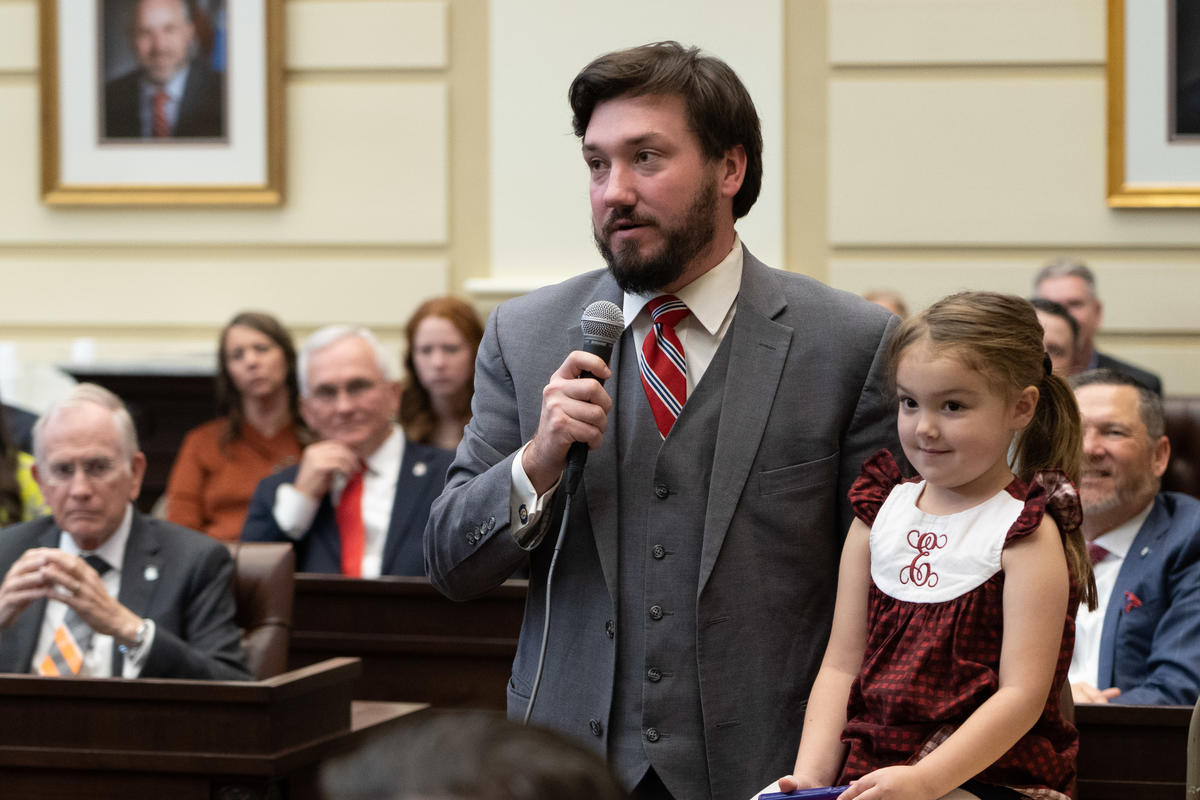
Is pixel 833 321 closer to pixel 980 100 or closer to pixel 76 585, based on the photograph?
pixel 76 585

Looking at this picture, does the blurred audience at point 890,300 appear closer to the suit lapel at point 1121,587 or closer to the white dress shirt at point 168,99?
the suit lapel at point 1121,587

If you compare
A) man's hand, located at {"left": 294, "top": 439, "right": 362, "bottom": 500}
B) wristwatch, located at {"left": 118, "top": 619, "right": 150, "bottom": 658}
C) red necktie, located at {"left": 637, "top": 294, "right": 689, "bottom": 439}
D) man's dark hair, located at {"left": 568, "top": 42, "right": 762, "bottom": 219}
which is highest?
man's dark hair, located at {"left": 568, "top": 42, "right": 762, "bottom": 219}

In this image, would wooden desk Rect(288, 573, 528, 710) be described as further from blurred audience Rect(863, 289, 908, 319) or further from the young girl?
Result: blurred audience Rect(863, 289, 908, 319)

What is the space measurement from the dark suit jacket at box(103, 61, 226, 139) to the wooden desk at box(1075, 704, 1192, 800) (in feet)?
14.2

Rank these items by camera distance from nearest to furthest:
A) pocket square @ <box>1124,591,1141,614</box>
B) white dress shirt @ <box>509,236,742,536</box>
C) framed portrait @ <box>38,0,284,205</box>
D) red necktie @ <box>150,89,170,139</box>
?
1. white dress shirt @ <box>509,236,742,536</box>
2. pocket square @ <box>1124,591,1141,614</box>
3. framed portrait @ <box>38,0,284,205</box>
4. red necktie @ <box>150,89,170,139</box>

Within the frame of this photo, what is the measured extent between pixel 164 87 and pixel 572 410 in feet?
15.1

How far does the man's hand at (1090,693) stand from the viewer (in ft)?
9.03

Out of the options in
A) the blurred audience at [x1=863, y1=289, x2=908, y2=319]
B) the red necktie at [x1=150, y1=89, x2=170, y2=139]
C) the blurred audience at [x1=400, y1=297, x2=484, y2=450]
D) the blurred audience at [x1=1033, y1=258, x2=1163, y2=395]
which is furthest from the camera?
the red necktie at [x1=150, y1=89, x2=170, y2=139]

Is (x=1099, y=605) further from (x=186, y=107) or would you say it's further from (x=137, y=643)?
(x=186, y=107)

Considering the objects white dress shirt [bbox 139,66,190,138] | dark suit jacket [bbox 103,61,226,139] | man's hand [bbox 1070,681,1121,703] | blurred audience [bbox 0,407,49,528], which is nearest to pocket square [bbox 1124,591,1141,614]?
man's hand [bbox 1070,681,1121,703]

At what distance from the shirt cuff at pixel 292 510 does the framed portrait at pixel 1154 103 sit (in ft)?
10.4

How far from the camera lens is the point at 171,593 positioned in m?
3.26

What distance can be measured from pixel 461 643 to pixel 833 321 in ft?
6.15

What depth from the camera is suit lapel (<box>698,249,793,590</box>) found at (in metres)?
1.92
